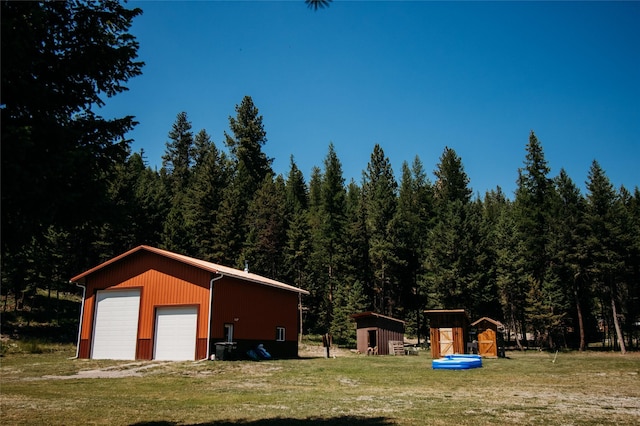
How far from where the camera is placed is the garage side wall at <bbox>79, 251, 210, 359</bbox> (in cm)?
2488

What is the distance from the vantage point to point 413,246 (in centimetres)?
5531

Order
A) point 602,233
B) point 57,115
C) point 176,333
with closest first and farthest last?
point 57,115, point 176,333, point 602,233

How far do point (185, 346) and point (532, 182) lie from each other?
43945 mm

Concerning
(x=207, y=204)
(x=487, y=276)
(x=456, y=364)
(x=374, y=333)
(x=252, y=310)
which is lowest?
(x=456, y=364)

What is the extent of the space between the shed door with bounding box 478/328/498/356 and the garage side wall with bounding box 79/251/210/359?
64.5 feet

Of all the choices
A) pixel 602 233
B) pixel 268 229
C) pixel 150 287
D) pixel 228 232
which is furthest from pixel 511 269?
pixel 150 287

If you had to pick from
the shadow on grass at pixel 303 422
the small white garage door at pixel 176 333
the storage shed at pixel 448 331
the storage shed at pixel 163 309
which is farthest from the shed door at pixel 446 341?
the shadow on grass at pixel 303 422

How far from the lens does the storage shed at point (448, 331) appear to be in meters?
30.6

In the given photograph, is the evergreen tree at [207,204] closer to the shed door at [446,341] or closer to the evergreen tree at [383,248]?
the evergreen tree at [383,248]

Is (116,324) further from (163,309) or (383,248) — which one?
(383,248)

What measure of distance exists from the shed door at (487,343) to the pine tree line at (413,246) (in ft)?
45.5

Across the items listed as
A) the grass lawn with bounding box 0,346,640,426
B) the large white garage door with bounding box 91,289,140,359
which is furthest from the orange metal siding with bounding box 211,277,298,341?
the grass lawn with bounding box 0,346,640,426

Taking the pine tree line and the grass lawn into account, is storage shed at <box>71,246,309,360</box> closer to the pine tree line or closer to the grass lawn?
the grass lawn

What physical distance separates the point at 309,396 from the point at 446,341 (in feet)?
69.7
